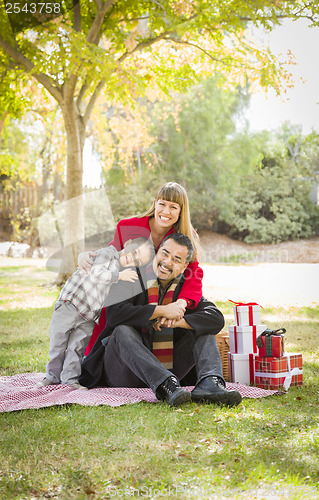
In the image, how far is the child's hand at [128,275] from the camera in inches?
137

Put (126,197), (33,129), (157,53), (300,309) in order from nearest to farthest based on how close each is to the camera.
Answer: (300,309)
(157,53)
(33,129)
(126,197)

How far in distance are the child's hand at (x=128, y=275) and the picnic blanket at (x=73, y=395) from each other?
0.67m

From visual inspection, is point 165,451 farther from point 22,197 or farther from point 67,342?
point 22,197

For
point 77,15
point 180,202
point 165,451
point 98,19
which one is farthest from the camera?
point 77,15

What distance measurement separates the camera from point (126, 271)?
351 centimetres

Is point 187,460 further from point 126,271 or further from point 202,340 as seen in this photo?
point 126,271

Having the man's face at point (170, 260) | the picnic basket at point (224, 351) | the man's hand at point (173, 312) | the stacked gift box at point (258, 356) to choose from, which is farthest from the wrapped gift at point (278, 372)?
the man's face at point (170, 260)

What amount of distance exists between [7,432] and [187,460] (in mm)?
929

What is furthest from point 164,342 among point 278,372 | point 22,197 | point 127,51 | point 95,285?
point 22,197

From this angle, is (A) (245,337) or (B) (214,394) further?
(A) (245,337)

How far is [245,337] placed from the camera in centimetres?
379

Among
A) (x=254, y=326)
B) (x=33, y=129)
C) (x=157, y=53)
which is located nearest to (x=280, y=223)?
(x=33, y=129)

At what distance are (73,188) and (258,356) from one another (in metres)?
5.97

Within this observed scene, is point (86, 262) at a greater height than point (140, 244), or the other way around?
point (140, 244)
